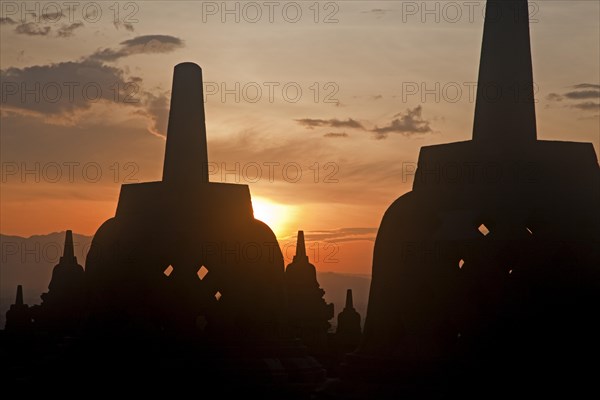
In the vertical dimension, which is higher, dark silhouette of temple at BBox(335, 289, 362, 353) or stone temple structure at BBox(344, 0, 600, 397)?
stone temple structure at BBox(344, 0, 600, 397)

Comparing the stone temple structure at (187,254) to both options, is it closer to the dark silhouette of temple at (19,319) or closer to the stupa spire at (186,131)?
the stupa spire at (186,131)

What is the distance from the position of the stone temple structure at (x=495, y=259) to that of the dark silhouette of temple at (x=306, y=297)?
42.2 feet

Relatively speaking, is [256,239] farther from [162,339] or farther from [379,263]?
[379,263]

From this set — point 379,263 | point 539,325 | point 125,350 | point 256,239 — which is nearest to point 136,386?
point 125,350

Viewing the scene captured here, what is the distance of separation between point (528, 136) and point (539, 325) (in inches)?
100

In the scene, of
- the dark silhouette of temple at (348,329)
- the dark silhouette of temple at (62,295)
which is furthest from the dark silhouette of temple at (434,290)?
the dark silhouette of temple at (62,295)

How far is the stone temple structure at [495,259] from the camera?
37.9ft

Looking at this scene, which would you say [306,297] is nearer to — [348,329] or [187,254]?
[348,329]

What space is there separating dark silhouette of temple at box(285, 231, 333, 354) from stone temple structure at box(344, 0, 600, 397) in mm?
12867

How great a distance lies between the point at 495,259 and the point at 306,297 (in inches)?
607

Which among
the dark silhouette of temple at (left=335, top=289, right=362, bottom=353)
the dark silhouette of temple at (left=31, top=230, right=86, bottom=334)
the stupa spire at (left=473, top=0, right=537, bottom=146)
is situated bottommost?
the dark silhouette of temple at (left=335, top=289, right=362, bottom=353)

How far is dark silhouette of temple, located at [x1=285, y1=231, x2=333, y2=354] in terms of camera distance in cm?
2612

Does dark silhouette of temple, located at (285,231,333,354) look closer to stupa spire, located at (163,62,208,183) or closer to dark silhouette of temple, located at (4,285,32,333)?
dark silhouette of temple, located at (4,285,32,333)

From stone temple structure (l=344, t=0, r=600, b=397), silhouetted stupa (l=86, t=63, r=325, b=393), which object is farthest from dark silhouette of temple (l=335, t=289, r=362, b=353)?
stone temple structure (l=344, t=0, r=600, b=397)
